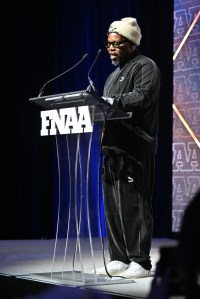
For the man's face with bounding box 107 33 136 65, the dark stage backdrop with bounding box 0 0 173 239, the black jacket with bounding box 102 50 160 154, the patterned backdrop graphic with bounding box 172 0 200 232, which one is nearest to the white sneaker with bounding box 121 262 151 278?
the black jacket with bounding box 102 50 160 154

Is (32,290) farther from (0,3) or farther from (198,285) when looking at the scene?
(0,3)

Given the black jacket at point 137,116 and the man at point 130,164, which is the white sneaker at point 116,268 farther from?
the black jacket at point 137,116

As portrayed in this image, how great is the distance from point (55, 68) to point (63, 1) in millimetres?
700

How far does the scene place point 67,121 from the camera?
8.35 feet

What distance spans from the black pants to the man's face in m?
0.46

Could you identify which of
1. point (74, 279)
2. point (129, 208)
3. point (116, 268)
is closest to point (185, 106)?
point (129, 208)

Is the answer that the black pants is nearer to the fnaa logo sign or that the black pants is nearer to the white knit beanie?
the fnaa logo sign

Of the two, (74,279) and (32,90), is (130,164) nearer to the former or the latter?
(74,279)

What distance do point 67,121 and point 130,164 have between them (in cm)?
40

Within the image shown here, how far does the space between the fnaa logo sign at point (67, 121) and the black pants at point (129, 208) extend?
0.34 m

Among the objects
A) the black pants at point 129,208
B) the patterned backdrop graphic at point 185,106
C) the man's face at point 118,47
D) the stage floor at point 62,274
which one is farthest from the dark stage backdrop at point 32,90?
the black pants at point 129,208

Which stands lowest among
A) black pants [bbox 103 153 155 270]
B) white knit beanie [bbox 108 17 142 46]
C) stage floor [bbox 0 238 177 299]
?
stage floor [bbox 0 238 177 299]

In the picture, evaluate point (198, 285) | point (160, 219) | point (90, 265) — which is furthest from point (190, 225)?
point (160, 219)

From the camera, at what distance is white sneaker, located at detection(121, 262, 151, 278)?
268 cm
